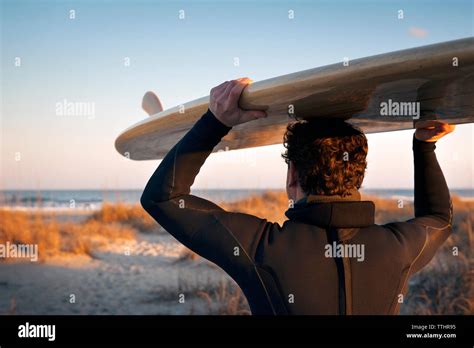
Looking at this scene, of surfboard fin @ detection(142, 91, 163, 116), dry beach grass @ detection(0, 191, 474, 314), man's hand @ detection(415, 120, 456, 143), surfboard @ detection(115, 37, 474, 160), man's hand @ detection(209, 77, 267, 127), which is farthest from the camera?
dry beach grass @ detection(0, 191, 474, 314)

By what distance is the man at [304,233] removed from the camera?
1165 mm

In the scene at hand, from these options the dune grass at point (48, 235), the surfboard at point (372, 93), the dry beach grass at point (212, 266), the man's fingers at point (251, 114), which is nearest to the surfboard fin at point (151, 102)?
the surfboard at point (372, 93)

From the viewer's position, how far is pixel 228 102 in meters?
1.29

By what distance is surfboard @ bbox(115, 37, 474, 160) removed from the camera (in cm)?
114

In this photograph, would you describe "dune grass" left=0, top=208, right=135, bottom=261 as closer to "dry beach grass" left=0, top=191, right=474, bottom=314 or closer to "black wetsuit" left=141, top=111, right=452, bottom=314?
"dry beach grass" left=0, top=191, right=474, bottom=314

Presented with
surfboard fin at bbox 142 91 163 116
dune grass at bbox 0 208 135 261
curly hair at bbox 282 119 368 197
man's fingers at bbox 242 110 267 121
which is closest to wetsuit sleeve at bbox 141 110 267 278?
man's fingers at bbox 242 110 267 121

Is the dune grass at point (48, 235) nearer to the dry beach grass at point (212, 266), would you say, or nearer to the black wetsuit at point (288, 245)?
the dry beach grass at point (212, 266)

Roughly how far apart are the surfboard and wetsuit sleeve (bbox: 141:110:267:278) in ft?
0.67

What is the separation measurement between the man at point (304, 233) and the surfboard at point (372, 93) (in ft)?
0.41

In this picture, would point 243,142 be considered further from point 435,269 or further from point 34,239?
point 34,239
